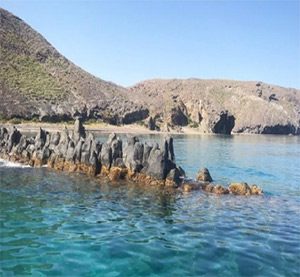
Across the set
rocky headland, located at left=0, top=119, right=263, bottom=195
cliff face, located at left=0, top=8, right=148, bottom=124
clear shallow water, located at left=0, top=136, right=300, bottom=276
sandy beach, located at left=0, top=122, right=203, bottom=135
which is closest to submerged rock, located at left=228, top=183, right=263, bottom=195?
rocky headland, located at left=0, top=119, right=263, bottom=195

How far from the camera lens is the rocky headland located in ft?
129

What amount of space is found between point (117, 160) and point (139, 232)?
21597mm

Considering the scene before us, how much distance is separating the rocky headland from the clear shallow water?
2.55 meters

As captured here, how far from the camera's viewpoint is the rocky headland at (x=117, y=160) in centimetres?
3945

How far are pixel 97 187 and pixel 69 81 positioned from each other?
552 feet

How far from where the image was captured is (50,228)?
76.0 feet

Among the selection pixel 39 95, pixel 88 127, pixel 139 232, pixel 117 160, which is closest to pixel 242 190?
pixel 117 160

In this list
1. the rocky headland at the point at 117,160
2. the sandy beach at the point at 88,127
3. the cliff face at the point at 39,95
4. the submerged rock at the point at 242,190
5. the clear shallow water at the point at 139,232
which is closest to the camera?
the clear shallow water at the point at 139,232

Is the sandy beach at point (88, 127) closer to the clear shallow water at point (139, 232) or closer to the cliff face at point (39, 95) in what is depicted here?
the cliff face at point (39, 95)

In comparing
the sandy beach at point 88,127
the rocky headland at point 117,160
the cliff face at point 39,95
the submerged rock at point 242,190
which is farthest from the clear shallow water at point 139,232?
the cliff face at point 39,95

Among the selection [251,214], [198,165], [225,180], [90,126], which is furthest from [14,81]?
[251,214]

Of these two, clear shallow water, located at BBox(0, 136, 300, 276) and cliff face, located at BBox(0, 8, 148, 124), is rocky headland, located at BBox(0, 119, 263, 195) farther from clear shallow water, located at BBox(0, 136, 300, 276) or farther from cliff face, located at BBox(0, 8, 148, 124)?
cliff face, located at BBox(0, 8, 148, 124)

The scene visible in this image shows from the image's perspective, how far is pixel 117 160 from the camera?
146 feet

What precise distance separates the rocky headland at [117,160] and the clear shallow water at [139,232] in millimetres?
2554
